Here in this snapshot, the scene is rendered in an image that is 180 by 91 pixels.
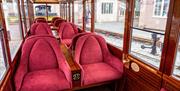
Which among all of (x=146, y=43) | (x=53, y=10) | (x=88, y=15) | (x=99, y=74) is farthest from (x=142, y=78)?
(x=53, y=10)

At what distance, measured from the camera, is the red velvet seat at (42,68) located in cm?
170

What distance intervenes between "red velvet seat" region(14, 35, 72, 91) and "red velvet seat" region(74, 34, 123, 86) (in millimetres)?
256

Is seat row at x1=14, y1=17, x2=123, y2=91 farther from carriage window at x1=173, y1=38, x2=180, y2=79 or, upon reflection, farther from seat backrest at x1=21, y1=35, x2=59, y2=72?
carriage window at x1=173, y1=38, x2=180, y2=79

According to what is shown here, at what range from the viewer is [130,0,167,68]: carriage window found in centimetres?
151

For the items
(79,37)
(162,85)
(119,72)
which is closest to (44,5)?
(79,37)

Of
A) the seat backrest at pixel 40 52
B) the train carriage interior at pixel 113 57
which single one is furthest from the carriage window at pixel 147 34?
the seat backrest at pixel 40 52

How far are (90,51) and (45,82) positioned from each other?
841 millimetres

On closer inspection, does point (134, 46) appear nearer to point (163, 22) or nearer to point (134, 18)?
point (134, 18)

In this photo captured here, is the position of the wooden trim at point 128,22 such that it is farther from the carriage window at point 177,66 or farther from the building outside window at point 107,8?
the building outside window at point 107,8

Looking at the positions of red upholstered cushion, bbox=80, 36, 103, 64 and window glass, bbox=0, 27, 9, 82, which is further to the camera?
red upholstered cushion, bbox=80, 36, 103, 64

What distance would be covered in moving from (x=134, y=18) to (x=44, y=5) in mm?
8913

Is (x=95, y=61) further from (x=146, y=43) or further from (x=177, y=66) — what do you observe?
(x=177, y=66)

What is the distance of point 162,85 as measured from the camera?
57.0 inches

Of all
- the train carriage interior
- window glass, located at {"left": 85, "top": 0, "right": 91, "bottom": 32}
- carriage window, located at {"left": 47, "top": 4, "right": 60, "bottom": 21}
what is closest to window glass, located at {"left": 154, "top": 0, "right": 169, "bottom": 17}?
the train carriage interior
